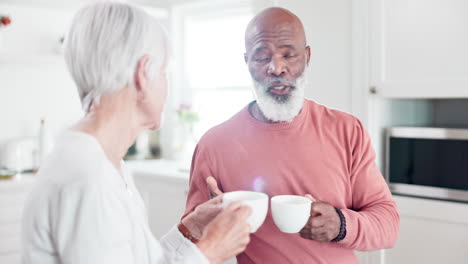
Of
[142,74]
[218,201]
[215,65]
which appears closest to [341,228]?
[218,201]

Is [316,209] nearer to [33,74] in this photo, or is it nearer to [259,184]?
[259,184]

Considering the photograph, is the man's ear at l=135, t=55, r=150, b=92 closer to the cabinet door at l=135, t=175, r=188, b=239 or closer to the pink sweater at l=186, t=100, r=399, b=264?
the pink sweater at l=186, t=100, r=399, b=264

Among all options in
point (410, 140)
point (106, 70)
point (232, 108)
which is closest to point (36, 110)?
point (232, 108)

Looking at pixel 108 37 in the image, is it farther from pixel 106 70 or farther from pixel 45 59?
pixel 45 59

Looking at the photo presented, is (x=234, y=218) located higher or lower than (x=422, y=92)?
lower

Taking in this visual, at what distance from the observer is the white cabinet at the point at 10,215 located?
3.09m

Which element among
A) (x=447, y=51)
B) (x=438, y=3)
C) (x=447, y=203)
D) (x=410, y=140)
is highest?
(x=438, y=3)

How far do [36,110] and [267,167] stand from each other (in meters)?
2.84

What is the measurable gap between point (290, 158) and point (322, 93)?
1.19 meters

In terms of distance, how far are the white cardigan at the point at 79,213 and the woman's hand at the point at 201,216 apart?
26 cm

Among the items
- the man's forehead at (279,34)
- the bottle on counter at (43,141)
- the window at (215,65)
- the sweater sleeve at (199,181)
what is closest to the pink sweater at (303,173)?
the sweater sleeve at (199,181)

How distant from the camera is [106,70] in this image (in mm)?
974

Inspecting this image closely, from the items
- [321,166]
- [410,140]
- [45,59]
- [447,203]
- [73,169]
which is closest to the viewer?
[73,169]

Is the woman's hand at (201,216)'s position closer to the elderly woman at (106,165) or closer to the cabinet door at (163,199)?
the elderly woman at (106,165)
